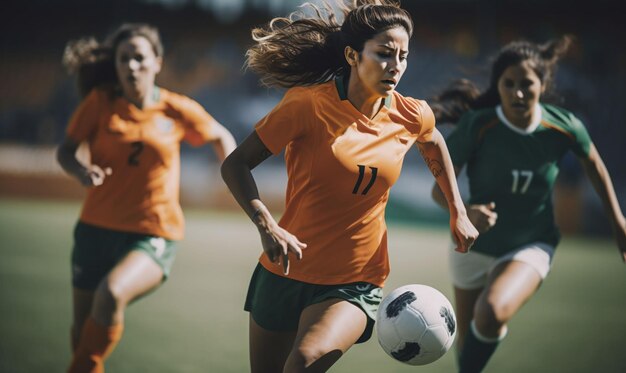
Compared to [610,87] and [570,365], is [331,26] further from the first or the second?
[610,87]

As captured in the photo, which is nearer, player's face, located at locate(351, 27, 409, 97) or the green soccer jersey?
player's face, located at locate(351, 27, 409, 97)

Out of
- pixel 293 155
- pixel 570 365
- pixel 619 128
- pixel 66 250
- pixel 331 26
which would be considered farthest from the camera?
pixel 619 128

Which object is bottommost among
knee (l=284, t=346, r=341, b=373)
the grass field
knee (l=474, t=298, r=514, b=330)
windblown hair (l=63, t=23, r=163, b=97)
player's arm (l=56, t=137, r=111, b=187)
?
the grass field

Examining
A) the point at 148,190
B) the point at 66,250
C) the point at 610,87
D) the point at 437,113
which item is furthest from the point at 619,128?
the point at 148,190

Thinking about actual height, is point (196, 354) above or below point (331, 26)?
below

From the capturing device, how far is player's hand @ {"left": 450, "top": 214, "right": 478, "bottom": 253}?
3451 mm

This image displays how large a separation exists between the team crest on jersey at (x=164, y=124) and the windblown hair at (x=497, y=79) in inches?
68.2

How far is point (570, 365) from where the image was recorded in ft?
17.8

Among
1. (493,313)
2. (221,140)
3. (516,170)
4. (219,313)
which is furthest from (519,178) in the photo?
(219,313)

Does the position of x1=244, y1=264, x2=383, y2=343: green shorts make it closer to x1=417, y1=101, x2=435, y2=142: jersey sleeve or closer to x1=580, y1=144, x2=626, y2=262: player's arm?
x1=417, y1=101, x2=435, y2=142: jersey sleeve

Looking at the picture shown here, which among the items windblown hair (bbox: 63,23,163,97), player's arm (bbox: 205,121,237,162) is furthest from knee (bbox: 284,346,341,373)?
windblown hair (bbox: 63,23,163,97)

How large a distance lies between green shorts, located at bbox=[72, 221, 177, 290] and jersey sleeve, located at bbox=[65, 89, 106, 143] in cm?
55

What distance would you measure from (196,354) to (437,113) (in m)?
2.35

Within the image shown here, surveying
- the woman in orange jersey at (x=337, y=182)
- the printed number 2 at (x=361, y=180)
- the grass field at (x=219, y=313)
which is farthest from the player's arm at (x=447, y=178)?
the grass field at (x=219, y=313)
